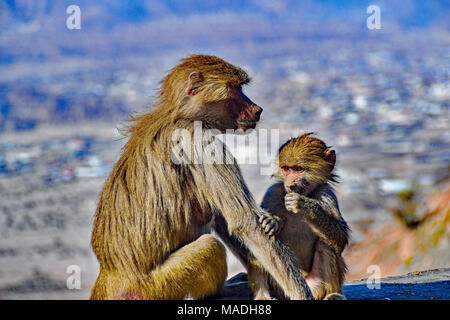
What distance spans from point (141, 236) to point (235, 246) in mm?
1108

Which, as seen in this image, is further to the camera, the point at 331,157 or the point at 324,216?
the point at 331,157

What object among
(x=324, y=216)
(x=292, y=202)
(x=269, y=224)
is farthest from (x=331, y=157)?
(x=269, y=224)

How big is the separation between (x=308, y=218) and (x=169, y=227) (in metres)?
1.23

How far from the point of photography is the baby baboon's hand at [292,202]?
206 inches

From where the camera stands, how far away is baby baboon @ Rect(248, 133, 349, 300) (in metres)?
5.31

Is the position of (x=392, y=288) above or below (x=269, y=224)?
below

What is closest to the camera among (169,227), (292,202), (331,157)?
(169,227)

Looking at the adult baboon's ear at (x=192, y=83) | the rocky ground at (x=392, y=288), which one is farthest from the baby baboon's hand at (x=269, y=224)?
the adult baboon's ear at (x=192, y=83)

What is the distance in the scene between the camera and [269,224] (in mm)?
5117

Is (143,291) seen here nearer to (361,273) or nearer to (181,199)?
(181,199)

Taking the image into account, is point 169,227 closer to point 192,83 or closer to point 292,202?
point 292,202

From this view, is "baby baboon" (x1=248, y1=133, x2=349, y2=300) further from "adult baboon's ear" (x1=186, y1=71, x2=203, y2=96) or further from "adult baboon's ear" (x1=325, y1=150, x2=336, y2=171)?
"adult baboon's ear" (x1=186, y1=71, x2=203, y2=96)

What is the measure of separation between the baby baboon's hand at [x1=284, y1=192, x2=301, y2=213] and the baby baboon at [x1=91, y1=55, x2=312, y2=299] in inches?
11.0
